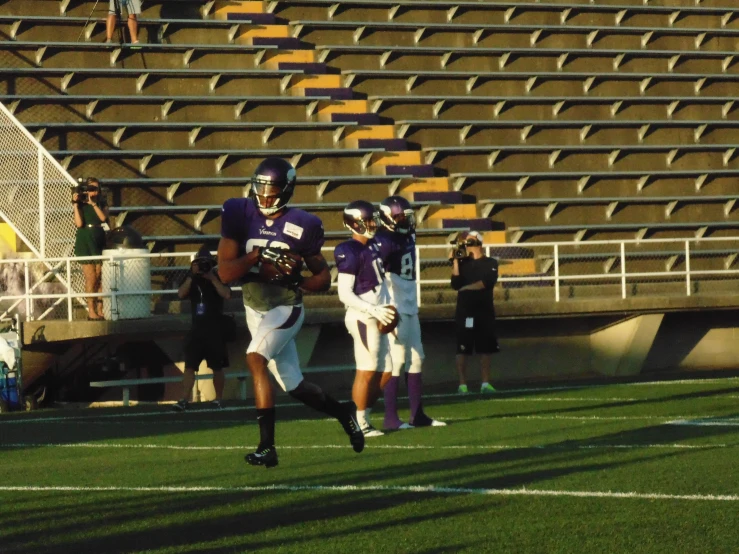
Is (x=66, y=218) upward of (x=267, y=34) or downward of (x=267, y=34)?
downward

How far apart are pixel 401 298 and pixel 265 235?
3670 millimetres

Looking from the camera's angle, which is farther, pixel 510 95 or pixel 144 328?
pixel 510 95

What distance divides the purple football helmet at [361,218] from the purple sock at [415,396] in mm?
1479

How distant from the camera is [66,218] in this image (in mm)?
17188

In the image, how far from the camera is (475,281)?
16062 mm

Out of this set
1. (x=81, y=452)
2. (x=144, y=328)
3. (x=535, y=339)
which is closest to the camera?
(x=81, y=452)

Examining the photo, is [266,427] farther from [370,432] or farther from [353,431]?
[370,432]

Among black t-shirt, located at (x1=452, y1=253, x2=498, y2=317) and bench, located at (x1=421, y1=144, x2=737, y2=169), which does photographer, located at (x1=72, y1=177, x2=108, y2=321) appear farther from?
bench, located at (x1=421, y1=144, x2=737, y2=169)

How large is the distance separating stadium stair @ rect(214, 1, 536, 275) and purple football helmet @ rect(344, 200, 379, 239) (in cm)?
974

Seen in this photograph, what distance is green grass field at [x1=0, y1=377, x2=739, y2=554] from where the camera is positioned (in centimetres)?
575

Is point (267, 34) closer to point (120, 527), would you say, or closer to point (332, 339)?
point (332, 339)

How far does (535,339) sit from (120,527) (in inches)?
516

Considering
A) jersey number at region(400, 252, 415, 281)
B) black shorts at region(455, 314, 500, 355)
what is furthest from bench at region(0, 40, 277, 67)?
jersey number at region(400, 252, 415, 281)

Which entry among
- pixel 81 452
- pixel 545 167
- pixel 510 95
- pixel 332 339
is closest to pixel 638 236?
pixel 545 167
